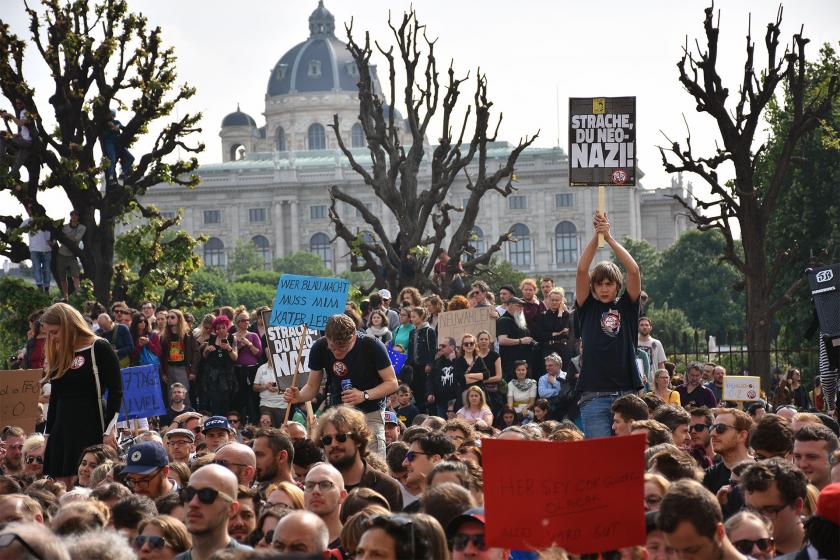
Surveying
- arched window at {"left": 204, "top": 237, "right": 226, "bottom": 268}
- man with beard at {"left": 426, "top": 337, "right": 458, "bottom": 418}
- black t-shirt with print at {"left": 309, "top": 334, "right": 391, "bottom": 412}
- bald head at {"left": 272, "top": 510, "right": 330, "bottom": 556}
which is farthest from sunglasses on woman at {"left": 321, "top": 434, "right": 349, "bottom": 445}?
arched window at {"left": 204, "top": 237, "right": 226, "bottom": 268}

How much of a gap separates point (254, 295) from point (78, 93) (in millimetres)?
79120

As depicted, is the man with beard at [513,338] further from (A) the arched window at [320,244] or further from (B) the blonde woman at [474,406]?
(A) the arched window at [320,244]

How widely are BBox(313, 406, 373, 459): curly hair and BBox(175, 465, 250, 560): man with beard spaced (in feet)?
5.62

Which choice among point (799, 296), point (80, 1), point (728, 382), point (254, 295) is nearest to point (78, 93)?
point (80, 1)

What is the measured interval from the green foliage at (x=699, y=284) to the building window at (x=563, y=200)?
1190 inches

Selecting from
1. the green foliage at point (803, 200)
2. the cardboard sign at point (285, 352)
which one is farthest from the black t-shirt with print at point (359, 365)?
the green foliage at point (803, 200)

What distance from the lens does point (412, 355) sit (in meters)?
16.9

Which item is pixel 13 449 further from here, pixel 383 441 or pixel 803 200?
pixel 803 200

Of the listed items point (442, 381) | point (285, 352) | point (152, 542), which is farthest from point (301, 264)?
point (152, 542)

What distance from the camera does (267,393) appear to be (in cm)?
1667

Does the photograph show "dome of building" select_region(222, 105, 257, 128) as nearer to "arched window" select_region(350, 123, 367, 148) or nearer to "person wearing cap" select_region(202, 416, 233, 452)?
"arched window" select_region(350, 123, 367, 148)

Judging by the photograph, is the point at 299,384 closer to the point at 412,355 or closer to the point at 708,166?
the point at 412,355

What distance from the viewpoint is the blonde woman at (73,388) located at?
991cm

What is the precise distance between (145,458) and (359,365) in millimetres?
2248
